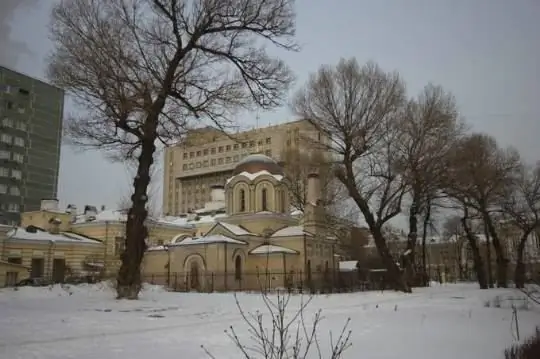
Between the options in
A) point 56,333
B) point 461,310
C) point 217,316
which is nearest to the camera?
point 56,333

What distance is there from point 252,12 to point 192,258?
24.4 meters

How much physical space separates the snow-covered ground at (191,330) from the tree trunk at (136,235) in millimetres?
1210

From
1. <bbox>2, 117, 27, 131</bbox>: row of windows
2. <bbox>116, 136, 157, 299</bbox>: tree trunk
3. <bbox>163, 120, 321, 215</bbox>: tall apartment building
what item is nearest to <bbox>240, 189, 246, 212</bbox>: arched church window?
<bbox>2, 117, 27, 131</bbox>: row of windows

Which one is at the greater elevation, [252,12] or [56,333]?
[252,12]

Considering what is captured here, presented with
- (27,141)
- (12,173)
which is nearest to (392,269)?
(27,141)

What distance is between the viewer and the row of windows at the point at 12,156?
2555 centimetres

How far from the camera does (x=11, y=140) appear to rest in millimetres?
25719

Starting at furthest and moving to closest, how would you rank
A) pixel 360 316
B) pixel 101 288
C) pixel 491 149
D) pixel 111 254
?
pixel 111 254 → pixel 491 149 → pixel 101 288 → pixel 360 316

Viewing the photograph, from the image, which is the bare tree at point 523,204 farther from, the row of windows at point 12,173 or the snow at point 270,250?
the row of windows at point 12,173

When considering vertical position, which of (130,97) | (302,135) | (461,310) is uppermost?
(302,135)

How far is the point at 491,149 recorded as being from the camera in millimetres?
31875

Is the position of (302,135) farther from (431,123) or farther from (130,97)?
(130,97)

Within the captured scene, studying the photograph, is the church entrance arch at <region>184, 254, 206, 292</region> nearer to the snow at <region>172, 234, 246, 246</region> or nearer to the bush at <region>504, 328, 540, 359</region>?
the snow at <region>172, 234, 246, 246</region>

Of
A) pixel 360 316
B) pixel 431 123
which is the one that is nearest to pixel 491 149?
pixel 431 123
